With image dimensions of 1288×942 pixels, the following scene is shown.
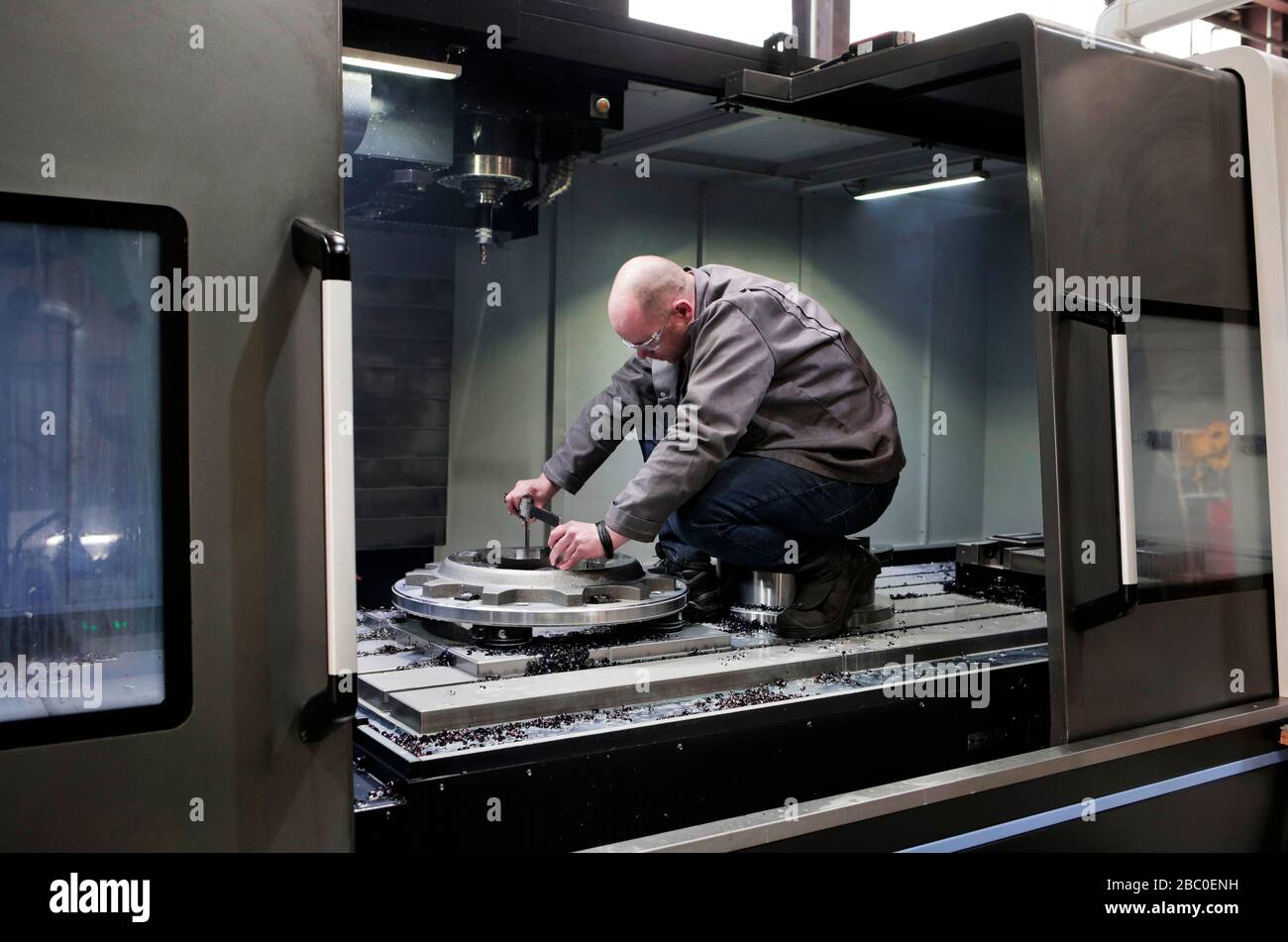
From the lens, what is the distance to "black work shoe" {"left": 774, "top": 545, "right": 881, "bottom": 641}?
273 cm

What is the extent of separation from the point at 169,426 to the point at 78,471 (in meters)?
0.11

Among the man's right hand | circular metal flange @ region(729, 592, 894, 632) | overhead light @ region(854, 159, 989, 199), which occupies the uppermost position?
overhead light @ region(854, 159, 989, 199)

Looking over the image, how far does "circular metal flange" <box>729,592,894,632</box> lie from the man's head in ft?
2.29

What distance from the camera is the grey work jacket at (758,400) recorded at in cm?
251

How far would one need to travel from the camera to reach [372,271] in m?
3.49

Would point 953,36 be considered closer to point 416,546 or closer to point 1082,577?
point 1082,577

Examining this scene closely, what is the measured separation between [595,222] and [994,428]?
84.0 inches

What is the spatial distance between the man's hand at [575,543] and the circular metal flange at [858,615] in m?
0.52
